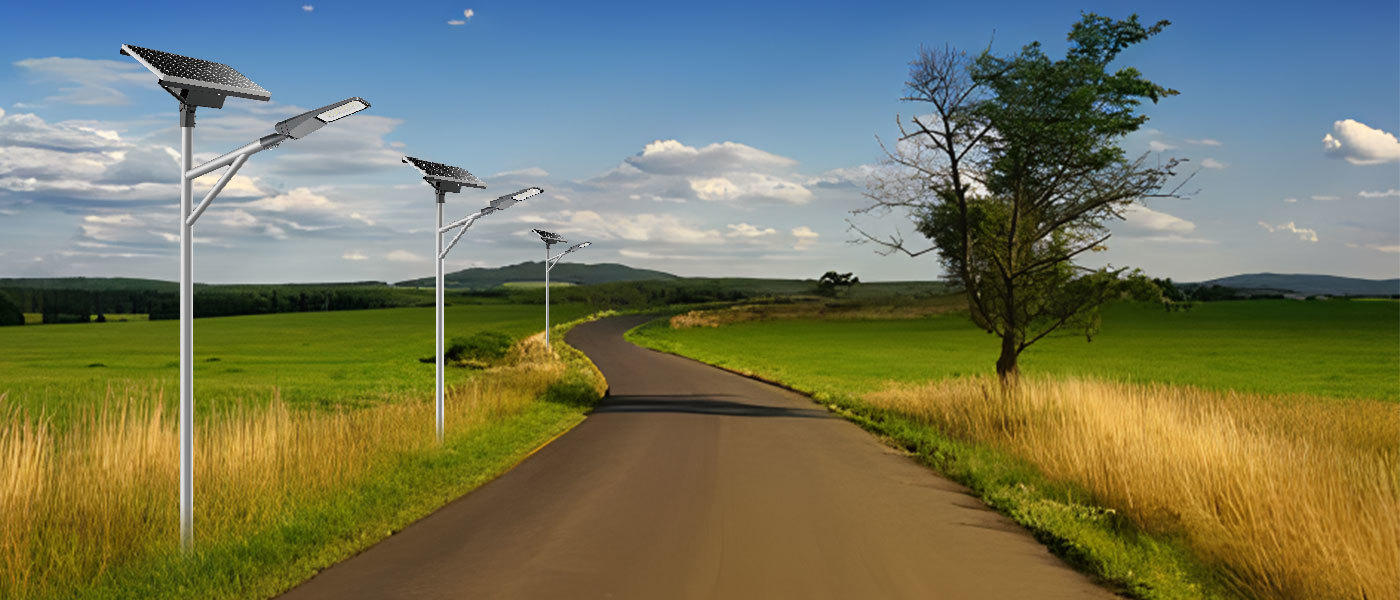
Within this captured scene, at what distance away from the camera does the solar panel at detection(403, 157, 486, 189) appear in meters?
15.0

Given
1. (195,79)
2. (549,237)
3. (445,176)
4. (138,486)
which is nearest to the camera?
(195,79)

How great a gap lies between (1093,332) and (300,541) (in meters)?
17.7

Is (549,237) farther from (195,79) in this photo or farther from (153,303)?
(153,303)

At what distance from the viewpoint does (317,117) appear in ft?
28.1

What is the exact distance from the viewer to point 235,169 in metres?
7.99

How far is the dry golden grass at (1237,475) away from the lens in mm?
6766

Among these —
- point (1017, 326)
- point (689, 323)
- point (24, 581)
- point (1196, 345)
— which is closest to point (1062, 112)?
point (1017, 326)

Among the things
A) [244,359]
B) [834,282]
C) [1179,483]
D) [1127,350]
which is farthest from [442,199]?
[834,282]

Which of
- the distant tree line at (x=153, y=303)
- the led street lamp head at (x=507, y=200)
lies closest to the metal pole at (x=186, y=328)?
the led street lamp head at (x=507, y=200)

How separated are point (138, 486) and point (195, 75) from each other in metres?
4.41

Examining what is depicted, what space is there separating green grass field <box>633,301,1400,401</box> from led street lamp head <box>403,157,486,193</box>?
39.8 ft

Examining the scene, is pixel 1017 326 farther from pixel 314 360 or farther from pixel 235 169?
pixel 314 360

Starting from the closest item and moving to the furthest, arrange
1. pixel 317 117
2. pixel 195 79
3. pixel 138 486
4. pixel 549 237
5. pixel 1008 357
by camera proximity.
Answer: pixel 195 79 → pixel 317 117 → pixel 138 486 → pixel 1008 357 → pixel 549 237

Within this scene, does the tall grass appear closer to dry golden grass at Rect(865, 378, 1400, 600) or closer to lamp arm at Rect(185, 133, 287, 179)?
lamp arm at Rect(185, 133, 287, 179)
